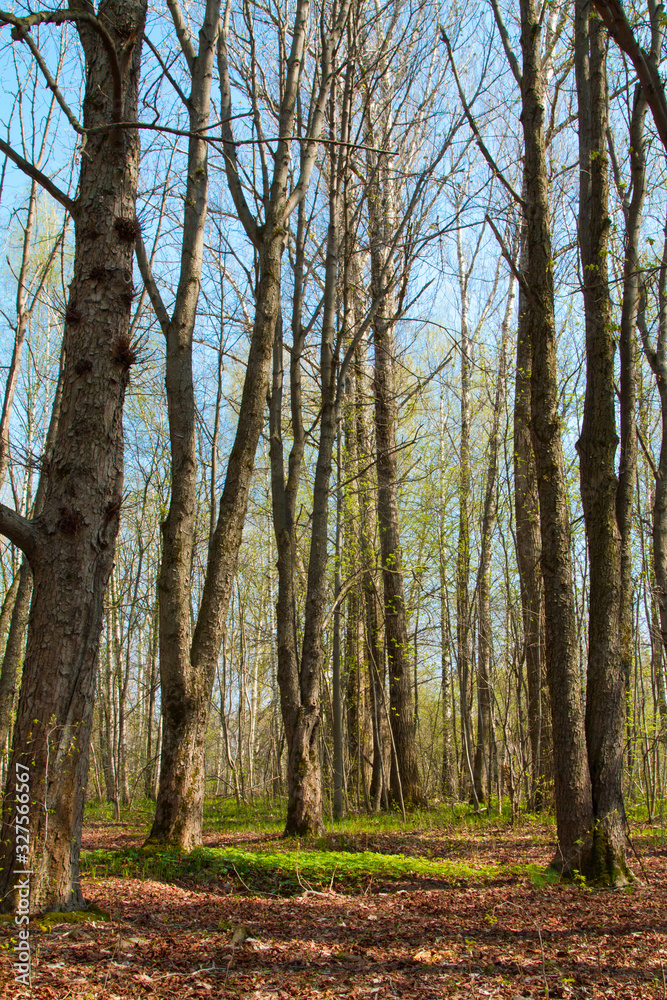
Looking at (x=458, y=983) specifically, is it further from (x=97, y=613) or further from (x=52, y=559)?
(x=52, y=559)

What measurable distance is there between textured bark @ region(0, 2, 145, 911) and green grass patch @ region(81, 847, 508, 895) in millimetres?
1567

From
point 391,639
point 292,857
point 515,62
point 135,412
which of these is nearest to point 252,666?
point 135,412

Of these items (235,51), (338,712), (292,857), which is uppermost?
(235,51)

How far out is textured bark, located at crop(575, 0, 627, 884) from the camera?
15.5 ft

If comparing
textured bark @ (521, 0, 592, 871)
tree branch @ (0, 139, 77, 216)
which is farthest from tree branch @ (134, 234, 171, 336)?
textured bark @ (521, 0, 592, 871)

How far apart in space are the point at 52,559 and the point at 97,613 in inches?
14.5

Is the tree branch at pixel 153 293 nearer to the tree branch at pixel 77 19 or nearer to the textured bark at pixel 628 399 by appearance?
the tree branch at pixel 77 19

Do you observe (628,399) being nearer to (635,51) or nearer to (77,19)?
(635,51)

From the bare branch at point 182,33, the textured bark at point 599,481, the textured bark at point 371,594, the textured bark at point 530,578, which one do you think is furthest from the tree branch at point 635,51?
the textured bark at point 371,594

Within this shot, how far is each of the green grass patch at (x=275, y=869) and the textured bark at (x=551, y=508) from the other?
3.09ft

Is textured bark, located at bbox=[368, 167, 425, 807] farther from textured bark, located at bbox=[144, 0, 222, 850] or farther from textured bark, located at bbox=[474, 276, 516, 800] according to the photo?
textured bark, located at bbox=[144, 0, 222, 850]

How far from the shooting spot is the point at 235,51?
28.5 feet

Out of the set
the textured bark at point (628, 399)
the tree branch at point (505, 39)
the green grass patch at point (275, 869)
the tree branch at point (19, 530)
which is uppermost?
the tree branch at point (505, 39)

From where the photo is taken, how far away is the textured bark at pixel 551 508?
472 cm
